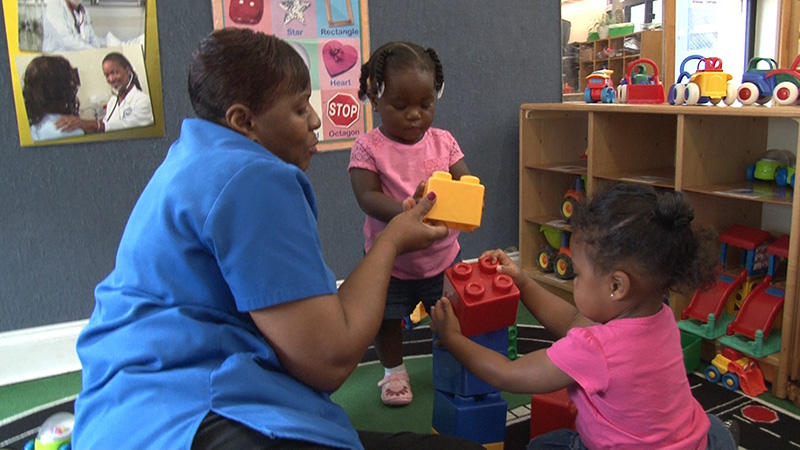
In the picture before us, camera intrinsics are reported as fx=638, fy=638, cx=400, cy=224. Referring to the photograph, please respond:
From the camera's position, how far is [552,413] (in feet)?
5.57

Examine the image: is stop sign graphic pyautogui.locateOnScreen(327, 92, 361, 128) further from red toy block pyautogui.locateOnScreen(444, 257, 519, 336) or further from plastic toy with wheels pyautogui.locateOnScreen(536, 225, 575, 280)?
red toy block pyautogui.locateOnScreen(444, 257, 519, 336)

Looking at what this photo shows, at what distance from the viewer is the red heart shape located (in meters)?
2.75

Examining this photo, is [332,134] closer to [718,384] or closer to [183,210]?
[718,384]

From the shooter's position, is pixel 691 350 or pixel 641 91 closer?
pixel 691 350

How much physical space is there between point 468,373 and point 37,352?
72.4 inches

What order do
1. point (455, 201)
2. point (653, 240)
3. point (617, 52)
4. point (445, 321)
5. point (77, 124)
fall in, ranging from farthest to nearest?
1. point (617, 52)
2. point (77, 124)
3. point (445, 321)
4. point (455, 201)
5. point (653, 240)

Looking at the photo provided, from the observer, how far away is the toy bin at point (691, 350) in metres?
2.22

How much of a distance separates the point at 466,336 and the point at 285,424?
0.67 meters

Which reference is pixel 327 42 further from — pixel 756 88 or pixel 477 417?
pixel 477 417

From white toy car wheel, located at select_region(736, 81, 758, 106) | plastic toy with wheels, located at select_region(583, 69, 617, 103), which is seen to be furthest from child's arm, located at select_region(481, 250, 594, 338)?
plastic toy with wheels, located at select_region(583, 69, 617, 103)

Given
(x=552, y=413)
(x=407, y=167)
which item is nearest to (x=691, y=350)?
(x=552, y=413)

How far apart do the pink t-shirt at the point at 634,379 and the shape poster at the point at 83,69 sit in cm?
196

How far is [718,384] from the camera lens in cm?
217

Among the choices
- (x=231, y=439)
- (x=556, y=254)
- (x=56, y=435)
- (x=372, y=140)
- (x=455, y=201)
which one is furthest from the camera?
(x=556, y=254)
